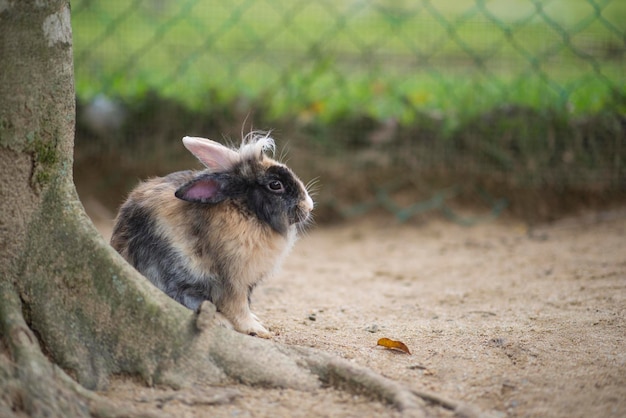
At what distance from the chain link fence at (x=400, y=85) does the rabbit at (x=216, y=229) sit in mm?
2680

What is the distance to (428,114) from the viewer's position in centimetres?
602

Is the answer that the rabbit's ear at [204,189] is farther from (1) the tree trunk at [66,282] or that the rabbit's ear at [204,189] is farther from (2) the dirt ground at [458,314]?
(2) the dirt ground at [458,314]

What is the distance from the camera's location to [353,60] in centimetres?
→ 673

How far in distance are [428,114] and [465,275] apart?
6.25 feet

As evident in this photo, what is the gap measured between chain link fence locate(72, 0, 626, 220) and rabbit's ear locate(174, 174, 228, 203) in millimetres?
2866

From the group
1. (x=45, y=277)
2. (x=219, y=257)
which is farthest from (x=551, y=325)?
(x=45, y=277)

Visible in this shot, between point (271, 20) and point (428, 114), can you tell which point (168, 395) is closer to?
point (428, 114)

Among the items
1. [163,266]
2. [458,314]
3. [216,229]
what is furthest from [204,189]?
[458,314]

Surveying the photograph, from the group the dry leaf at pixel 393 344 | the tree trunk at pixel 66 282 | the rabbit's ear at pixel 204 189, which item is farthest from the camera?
the rabbit's ear at pixel 204 189

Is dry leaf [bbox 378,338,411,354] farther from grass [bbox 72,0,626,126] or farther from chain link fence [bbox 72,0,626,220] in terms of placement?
grass [bbox 72,0,626,126]

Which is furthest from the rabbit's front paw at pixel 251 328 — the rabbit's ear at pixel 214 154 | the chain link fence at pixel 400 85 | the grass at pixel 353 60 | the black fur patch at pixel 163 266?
the grass at pixel 353 60

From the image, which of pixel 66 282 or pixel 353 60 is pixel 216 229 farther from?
pixel 353 60

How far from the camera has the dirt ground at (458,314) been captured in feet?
8.23

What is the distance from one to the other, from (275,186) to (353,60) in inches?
142
